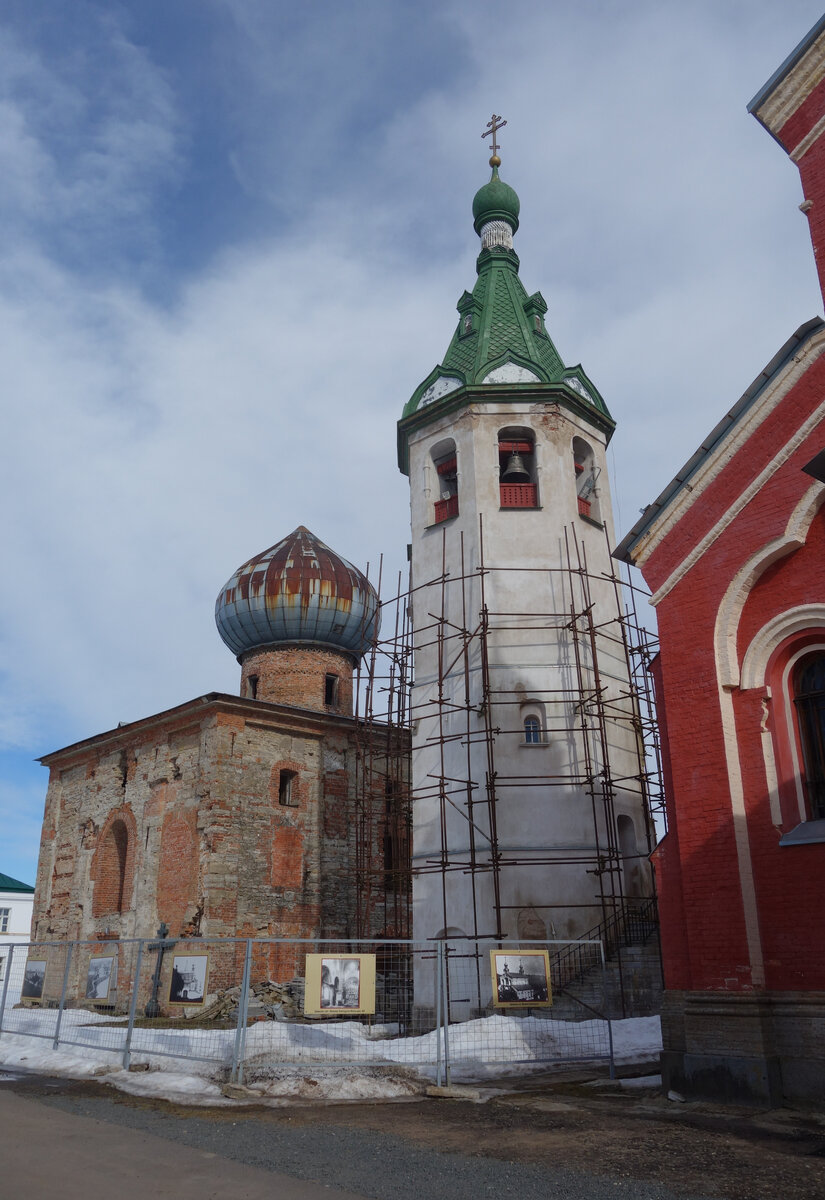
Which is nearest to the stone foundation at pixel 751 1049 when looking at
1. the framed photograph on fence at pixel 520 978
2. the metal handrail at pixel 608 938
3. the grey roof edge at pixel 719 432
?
the framed photograph on fence at pixel 520 978

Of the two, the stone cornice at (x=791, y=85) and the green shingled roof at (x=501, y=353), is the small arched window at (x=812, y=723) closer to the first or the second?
the stone cornice at (x=791, y=85)

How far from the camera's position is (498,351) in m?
20.7

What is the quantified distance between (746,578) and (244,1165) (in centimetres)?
716

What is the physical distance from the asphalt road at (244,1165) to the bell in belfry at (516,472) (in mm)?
13564

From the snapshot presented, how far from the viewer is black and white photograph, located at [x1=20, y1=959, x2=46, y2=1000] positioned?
1485 centimetres

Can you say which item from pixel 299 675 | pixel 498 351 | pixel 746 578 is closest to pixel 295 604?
pixel 299 675

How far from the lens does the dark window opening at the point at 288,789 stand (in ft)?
70.0

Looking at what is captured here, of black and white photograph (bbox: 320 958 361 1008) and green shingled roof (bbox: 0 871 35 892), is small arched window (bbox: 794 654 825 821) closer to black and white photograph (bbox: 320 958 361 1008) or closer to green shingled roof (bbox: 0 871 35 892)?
black and white photograph (bbox: 320 958 361 1008)

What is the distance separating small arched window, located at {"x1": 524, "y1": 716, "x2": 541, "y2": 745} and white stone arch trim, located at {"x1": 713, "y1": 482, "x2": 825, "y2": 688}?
25.7 feet

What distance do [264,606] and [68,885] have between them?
8.63m

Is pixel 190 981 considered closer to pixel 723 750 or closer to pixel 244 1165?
pixel 244 1165

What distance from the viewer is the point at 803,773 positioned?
9.43 metres

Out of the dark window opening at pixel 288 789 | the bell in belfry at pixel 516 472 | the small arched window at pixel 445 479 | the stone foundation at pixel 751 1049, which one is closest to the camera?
the stone foundation at pixel 751 1049

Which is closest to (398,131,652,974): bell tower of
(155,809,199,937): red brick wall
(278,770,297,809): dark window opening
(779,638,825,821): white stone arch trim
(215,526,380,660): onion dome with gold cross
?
(278,770,297,809): dark window opening
